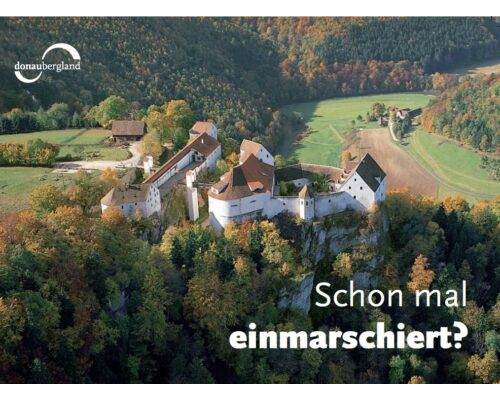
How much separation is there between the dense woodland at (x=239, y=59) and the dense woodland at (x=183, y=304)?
11.4 meters

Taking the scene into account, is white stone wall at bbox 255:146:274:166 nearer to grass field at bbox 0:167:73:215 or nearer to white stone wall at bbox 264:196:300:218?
white stone wall at bbox 264:196:300:218

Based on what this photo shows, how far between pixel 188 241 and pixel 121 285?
2907 millimetres

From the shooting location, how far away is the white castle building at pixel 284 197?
29.9m

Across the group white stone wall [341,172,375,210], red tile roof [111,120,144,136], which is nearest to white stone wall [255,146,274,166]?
white stone wall [341,172,375,210]

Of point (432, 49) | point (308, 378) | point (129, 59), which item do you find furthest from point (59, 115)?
point (432, 49)

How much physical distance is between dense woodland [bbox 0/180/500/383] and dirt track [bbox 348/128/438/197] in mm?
13450

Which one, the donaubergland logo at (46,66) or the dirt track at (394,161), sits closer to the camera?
the donaubergland logo at (46,66)


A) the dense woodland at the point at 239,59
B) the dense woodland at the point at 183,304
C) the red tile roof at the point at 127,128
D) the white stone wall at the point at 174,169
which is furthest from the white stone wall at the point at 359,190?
the dense woodland at the point at 239,59

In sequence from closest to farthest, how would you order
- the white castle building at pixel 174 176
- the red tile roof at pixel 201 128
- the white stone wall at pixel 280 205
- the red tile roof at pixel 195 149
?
the white castle building at pixel 174 176 < the white stone wall at pixel 280 205 < the red tile roof at pixel 195 149 < the red tile roof at pixel 201 128

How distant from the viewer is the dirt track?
45.3m

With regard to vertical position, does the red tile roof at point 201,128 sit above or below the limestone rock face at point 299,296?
above

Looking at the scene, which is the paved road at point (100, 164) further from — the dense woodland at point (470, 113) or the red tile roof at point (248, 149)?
the dense woodland at point (470, 113)

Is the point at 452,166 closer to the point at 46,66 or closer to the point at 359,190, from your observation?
the point at 359,190

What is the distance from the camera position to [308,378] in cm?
2708
